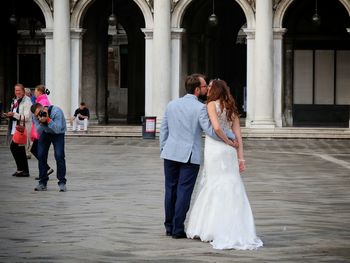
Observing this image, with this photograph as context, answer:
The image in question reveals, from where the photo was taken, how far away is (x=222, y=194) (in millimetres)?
11578

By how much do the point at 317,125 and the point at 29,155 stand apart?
2000 cm

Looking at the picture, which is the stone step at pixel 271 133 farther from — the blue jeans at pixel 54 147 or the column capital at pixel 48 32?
the blue jeans at pixel 54 147

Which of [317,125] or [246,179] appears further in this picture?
[317,125]

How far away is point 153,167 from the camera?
78.2 ft

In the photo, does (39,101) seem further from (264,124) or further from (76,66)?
(76,66)

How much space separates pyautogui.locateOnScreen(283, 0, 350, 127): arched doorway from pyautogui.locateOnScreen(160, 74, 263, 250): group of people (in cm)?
3232

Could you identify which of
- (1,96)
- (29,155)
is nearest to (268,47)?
(1,96)

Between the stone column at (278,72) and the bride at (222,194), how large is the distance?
2831 centimetres

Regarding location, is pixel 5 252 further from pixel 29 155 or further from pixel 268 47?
pixel 268 47

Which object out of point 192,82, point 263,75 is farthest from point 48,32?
point 192,82

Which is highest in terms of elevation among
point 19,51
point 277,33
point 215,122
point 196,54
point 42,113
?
point 277,33

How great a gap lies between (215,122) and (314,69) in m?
33.1

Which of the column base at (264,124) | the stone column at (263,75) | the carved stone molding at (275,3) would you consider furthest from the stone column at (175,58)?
the carved stone molding at (275,3)

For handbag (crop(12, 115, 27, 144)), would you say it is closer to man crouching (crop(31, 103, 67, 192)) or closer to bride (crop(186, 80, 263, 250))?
man crouching (crop(31, 103, 67, 192))
